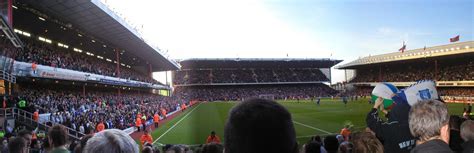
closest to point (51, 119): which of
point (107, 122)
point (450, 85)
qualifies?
point (107, 122)

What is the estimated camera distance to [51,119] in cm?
2031

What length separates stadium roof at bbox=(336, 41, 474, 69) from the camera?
201 ft

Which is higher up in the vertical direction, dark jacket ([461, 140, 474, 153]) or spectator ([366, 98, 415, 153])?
spectator ([366, 98, 415, 153])

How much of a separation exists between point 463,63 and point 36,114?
Result: 7603 cm

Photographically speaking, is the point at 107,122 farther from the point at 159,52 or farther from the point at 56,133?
the point at 159,52

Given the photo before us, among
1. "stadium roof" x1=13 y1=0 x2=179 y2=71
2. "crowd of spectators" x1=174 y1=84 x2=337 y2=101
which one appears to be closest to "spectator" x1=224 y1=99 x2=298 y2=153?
"stadium roof" x1=13 y1=0 x2=179 y2=71

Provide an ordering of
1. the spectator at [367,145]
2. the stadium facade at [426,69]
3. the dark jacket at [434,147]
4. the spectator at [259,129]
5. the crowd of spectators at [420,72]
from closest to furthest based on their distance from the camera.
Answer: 1. the spectator at [259,129]
2. the dark jacket at [434,147]
3. the spectator at [367,145]
4. the stadium facade at [426,69]
5. the crowd of spectators at [420,72]

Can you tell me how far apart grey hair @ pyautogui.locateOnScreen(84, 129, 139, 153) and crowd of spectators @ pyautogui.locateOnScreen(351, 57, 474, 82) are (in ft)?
241

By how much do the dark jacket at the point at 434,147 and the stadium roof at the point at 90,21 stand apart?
25.2 meters

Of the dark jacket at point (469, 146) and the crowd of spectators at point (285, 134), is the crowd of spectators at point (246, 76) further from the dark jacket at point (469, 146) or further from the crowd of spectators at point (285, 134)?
the dark jacket at point (469, 146)

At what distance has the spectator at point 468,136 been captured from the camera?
415 cm

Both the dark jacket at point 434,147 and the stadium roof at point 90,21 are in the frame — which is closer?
the dark jacket at point 434,147

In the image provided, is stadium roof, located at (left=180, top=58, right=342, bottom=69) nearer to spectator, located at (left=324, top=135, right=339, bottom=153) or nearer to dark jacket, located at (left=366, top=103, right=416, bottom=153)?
spectator, located at (left=324, top=135, right=339, bottom=153)

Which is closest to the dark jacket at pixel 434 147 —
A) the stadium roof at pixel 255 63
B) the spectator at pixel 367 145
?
the spectator at pixel 367 145
